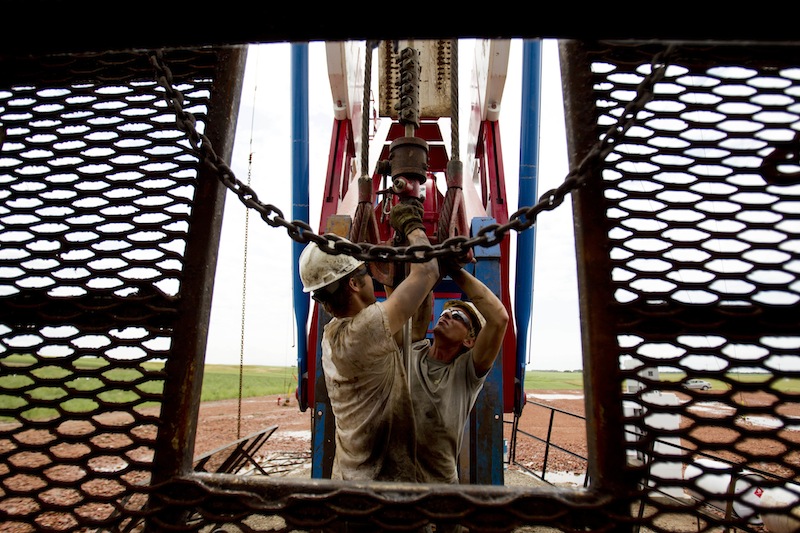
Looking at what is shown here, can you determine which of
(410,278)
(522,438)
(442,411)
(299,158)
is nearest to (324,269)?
(410,278)

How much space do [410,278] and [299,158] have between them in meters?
2.78

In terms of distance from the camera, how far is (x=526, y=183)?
13.1ft

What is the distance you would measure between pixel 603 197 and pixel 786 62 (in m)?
0.80

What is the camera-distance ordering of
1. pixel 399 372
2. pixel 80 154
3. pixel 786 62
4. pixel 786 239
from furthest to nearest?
pixel 399 372 < pixel 80 154 < pixel 786 62 < pixel 786 239

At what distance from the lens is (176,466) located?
4.23 feet

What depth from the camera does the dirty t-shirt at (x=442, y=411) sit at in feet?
7.54

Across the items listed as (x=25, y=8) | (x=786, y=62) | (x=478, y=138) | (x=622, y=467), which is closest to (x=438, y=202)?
(x=478, y=138)

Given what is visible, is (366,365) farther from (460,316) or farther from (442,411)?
(460,316)

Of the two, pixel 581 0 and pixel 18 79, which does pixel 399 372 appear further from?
pixel 18 79

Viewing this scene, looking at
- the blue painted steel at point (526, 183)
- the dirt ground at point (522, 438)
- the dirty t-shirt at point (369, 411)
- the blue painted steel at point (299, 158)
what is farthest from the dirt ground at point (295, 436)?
the dirty t-shirt at point (369, 411)

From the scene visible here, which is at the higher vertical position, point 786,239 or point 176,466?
point 786,239

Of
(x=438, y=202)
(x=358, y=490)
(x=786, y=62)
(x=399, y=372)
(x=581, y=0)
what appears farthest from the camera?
(x=438, y=202)

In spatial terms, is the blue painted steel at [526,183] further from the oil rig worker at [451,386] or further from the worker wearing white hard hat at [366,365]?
the worker wearing white hard hat at [366,365]

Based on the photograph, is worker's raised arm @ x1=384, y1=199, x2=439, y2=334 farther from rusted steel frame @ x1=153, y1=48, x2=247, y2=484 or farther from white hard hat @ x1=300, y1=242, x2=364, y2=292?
rusted steel frame @ x1=153, y1=48, x2=247, y2=484
